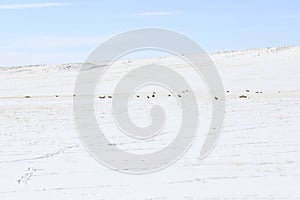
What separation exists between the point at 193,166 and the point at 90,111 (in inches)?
398

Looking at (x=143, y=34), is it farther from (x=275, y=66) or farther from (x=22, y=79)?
(x=22, y=79)

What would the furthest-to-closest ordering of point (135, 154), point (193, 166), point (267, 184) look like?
point (135, 154) → point (193, 166) → point (267, 184)

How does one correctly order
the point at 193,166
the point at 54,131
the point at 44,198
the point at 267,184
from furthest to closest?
1. the point at 54,131
2. the point at 193,166
3. the point at 267,184
4. the point at 44,198

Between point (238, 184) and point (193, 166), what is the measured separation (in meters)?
1.46

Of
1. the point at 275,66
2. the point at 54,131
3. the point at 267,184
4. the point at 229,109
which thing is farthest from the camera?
the point at 275,66

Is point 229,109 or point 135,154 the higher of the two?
point 229,109

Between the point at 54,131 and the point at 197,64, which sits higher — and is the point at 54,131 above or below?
below

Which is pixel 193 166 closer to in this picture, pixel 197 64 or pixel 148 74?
pixel 148 74

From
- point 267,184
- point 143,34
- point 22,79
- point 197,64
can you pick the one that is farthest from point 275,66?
point 267,184

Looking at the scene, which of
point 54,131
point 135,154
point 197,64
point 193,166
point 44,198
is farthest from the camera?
point 197,64

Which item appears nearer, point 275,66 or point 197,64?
point 275,66

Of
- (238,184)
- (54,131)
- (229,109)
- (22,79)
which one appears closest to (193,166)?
(238,184)

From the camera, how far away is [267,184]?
7.30 meters

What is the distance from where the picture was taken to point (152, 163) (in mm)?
9078
